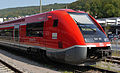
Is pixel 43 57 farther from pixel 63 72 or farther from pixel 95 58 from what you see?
pixel 95 58

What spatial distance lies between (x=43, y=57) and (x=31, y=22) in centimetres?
273

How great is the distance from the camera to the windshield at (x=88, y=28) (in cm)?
780

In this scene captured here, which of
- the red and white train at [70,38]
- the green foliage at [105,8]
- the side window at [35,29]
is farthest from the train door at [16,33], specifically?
the green foliage at [105,8]

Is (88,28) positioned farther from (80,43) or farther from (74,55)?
(74,55)

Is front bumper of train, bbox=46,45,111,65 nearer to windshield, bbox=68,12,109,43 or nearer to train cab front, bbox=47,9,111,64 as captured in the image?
train cab front, bbox=47,9,111,64

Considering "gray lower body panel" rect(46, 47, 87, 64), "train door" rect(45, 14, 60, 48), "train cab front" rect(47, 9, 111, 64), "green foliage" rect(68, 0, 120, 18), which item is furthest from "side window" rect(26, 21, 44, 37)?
"green foliage" rect(68, 0, 120, 18)

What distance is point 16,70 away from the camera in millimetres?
7852

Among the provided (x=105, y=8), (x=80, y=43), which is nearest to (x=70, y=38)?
(x=80, y=43)

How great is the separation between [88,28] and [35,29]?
3647mm

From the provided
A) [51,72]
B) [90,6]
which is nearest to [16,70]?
[51,72]

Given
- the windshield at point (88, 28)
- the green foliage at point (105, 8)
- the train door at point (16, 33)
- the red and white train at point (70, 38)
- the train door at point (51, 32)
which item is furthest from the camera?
the green foliage at point (105, 8)

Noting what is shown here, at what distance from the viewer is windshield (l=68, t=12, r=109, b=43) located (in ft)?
25.6

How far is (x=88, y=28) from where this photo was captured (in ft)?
27.3

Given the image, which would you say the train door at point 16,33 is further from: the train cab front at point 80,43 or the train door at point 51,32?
the train cab front at point 80,43
